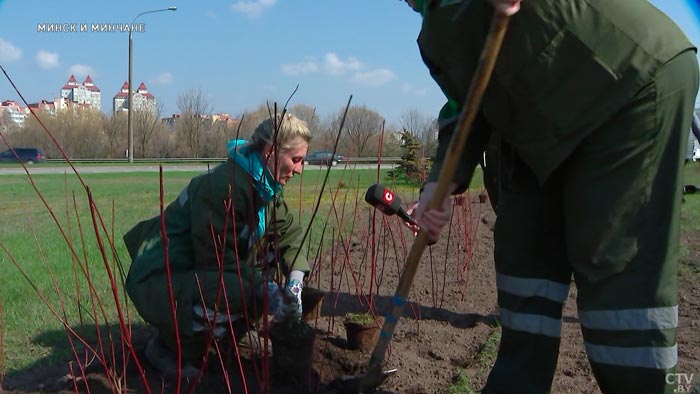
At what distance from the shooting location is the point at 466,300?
161 inches

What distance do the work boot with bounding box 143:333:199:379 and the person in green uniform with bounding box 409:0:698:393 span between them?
1.58 m

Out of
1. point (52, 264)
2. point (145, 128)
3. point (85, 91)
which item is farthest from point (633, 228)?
point (85, 91)

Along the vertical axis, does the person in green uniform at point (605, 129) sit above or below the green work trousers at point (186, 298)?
above

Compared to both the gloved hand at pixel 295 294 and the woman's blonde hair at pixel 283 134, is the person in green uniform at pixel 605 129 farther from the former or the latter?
the gloved hand at pixel 295 294

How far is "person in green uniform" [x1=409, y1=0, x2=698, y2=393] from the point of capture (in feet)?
5.70

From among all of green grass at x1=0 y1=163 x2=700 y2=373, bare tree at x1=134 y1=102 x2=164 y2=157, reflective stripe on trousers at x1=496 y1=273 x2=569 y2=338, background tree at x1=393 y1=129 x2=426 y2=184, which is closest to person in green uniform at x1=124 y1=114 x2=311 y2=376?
green grass at x1=0 y1=163 x2=700 y2=373

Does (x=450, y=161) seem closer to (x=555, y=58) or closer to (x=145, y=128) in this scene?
(x=555, y=58)

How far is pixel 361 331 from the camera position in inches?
115

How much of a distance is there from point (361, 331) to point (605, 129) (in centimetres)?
151

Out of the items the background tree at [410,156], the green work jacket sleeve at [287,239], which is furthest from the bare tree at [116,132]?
the green work jacket sleeve at [287,239]

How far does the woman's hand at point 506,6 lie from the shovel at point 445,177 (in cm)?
1

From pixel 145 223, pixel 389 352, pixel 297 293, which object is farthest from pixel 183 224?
pixel 389 352

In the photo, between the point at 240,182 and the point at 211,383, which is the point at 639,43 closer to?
the point at 240,182

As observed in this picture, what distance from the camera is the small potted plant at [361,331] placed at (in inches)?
115
